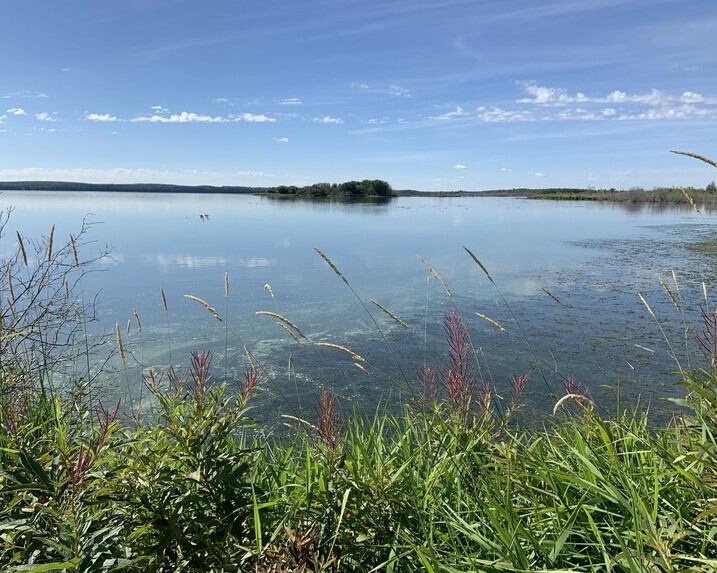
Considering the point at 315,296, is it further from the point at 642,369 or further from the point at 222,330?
the point at 642,369

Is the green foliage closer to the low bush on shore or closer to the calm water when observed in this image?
the low bush on shore

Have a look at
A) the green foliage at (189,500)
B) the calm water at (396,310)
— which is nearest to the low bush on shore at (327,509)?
the green foliage at (189,500)

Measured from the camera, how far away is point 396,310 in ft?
30.2

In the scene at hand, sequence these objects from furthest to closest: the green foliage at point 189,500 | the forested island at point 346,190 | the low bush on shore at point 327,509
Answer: the forested island at point 346,190
the green foliage at point 189,500
the low bush on shore at point 327,509

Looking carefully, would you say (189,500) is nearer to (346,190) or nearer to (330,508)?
(330,508)

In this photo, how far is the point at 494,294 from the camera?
10672 millimetres

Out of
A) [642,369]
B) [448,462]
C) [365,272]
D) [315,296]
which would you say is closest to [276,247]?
[365,272]

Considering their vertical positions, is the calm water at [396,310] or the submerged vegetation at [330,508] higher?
the submerged vegetation at [330,508]

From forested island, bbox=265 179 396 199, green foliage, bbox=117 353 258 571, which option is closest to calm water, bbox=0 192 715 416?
green foliage, bbox=117 353 258 571

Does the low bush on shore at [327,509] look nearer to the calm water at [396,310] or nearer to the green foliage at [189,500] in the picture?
the green foliage at [189,500]

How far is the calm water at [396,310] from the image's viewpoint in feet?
19.3

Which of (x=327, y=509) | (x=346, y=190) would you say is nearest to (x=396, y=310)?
(x=327, y=509)

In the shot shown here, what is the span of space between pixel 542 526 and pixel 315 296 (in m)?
8.97

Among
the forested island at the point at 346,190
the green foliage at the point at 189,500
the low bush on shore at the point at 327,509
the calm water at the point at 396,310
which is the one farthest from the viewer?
the forested island at the point at 346,190
